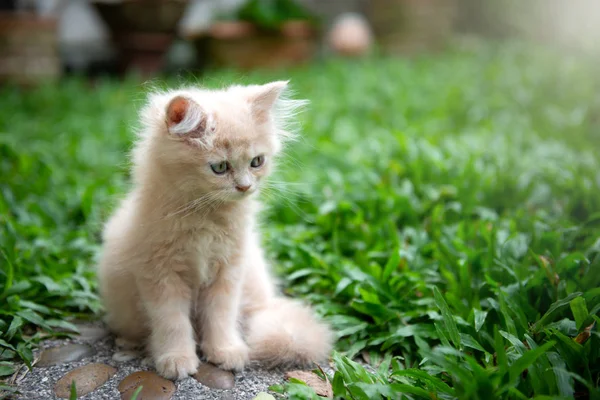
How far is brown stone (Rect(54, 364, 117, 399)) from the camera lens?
197 cm

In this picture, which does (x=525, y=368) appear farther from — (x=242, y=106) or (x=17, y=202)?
(x=17, y=202)

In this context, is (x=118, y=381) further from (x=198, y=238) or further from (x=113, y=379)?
(x=198, y=238)

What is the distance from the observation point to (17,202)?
11.6 feet

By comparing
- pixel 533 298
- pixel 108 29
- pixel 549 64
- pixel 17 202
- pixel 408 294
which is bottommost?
pixel 17 202

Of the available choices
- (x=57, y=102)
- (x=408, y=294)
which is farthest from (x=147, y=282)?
(x=57, y=102)

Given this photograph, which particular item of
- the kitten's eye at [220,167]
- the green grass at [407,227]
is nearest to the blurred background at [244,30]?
the green grass at [407,227]

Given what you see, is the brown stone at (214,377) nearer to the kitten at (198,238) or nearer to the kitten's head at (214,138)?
the kitten at (198,238)

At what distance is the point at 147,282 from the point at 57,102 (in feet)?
14.8

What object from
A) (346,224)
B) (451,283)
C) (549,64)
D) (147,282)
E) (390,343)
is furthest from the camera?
(549,64)

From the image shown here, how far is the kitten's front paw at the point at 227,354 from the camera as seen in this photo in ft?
7.05

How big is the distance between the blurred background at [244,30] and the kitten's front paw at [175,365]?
224 inches

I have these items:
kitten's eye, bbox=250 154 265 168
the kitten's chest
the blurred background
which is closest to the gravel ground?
the kitten's chest

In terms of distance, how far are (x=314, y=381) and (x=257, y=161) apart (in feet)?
2.95

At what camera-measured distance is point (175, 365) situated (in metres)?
2.05
